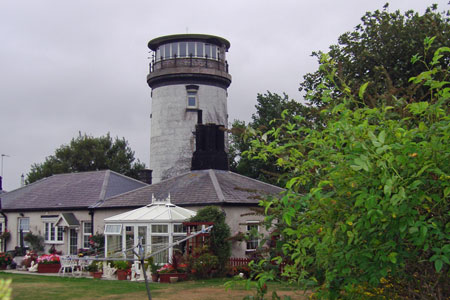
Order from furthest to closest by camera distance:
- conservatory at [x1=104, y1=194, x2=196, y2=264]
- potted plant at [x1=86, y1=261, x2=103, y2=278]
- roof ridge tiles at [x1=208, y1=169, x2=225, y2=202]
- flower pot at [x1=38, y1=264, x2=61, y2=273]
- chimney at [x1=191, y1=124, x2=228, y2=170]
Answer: chimney at [x1=191, y1=124, x2=228, y2=170]
flower pot at [x1=38, y1=264, x2=61, y2=273]
potted plant at [x1=86, y1=261, x2=103, y2=278]
roof ridge tiles at [x1=208, y1=169, x2=225, y2=202]
conservatory at [x1=104, y1=194, x2=196, y2=264]

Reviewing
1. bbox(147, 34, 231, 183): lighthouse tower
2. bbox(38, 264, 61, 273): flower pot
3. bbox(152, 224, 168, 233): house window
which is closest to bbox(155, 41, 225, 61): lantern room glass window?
bbox(147, 34, 231, 183): lighthouse tower

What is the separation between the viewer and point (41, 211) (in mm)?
28797

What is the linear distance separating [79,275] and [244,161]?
19.4 meters

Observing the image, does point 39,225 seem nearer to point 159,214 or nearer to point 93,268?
point 93,268

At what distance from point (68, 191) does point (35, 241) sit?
3231 millimetres

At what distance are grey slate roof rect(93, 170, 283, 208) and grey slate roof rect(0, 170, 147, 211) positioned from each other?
193 centimetres

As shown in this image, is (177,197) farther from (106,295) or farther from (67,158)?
(67,158)

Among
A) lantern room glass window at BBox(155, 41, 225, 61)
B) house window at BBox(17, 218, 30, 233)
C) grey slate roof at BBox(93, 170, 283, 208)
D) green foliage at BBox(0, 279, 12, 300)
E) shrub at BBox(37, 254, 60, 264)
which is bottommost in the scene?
shrub at BBox(37, 254, 60, 264)

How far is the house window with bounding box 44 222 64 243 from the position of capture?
27.8 metres

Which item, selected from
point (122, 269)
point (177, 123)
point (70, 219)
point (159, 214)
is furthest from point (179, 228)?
point (177, 123)

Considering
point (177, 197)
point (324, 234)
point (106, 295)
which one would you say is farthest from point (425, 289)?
point (177, 197)

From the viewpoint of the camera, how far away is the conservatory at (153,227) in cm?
2103

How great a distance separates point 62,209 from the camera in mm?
27750

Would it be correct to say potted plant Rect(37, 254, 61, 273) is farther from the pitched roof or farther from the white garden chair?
the pitched roof
